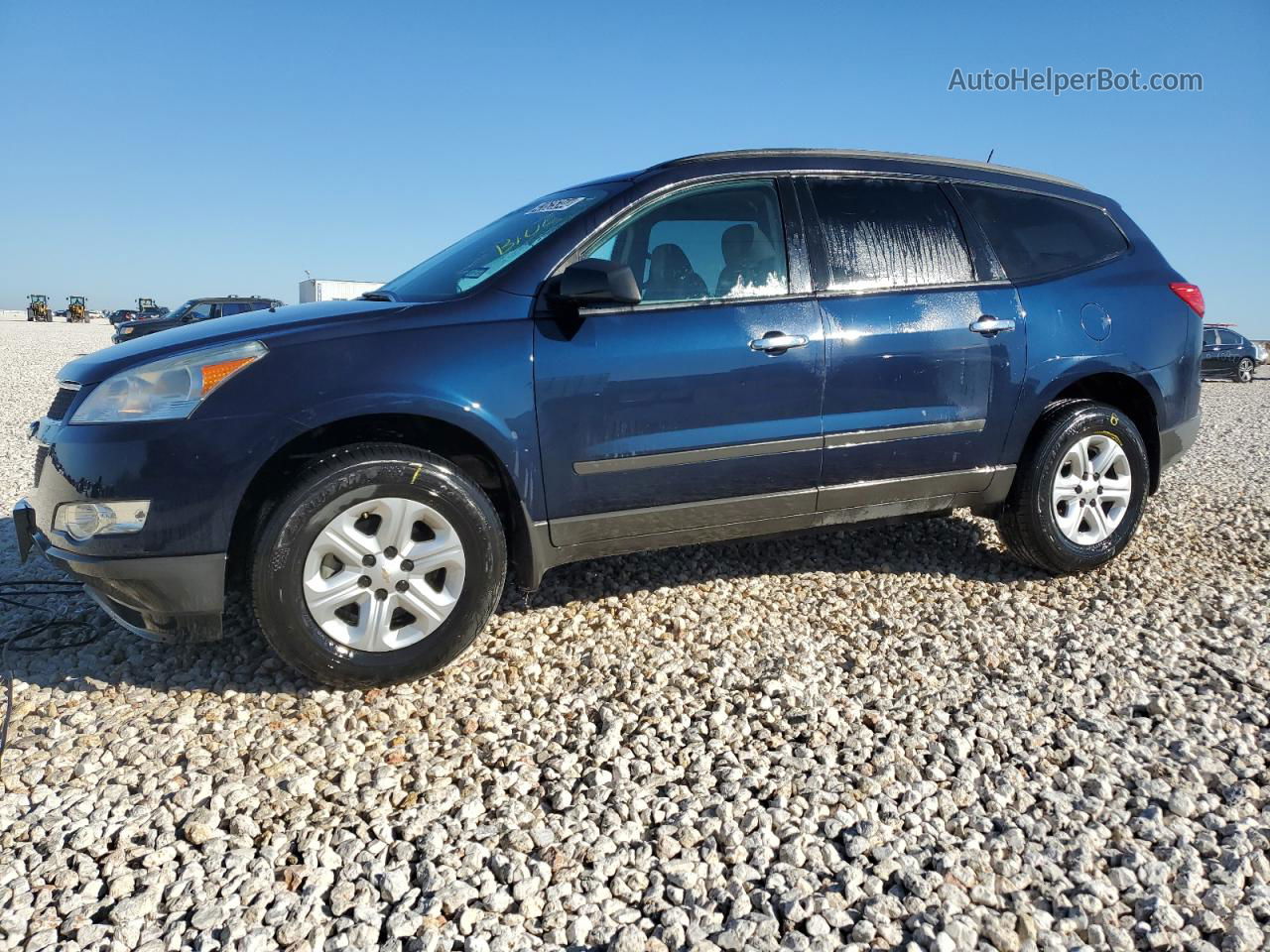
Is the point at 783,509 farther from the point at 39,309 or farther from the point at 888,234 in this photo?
the point at 39,309

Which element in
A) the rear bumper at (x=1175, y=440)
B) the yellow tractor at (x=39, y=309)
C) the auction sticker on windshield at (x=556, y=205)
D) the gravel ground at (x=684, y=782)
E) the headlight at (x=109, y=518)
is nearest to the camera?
the gravel ground at (x=684, y=782)

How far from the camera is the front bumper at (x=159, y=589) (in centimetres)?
276

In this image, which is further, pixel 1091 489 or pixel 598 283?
pixel 1091 489

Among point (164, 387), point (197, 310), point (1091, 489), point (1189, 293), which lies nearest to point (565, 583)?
point (164, 387)

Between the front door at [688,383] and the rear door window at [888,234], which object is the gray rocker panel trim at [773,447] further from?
the rear door window at [888,234]

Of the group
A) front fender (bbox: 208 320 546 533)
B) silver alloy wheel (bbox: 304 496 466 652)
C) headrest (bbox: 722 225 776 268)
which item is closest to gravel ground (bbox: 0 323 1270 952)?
silver alloy wheel (bbox: 304 496 466 652)

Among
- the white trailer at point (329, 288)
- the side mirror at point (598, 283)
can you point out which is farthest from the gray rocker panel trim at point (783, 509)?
the white trailer at point (329, 288)

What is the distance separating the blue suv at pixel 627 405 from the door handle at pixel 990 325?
0.04 ft

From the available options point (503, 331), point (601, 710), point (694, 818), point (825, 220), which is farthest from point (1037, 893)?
point (825, 220)

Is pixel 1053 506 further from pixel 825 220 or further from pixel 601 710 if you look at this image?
pixel 601 710

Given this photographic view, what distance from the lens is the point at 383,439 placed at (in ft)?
10.1

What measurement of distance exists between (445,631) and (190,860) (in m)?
1.07

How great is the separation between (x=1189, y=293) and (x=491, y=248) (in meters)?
3.40

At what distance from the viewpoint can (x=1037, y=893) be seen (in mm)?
2000
